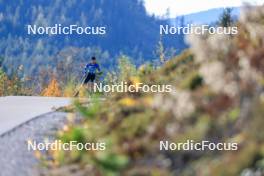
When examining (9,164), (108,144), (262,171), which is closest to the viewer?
(262,171)

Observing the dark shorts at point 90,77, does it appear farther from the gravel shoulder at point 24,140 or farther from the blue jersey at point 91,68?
the gravel shoulder at point 24,140

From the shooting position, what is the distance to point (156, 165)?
20.7 ft

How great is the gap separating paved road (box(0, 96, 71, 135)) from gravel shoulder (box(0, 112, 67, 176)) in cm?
27

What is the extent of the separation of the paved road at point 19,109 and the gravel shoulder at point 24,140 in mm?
269

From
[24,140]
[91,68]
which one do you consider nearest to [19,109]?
[91,68]

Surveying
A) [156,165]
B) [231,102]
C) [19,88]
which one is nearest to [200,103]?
[231,102]

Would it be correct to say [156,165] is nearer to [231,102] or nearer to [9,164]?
[231,102]

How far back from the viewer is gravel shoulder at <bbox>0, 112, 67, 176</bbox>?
8.88 meters

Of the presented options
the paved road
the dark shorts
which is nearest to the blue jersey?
the dark shorts

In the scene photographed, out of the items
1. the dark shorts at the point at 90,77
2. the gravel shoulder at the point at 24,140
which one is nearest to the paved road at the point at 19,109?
the gravel shoulder at the point at 24,140

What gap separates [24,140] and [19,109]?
6187mm

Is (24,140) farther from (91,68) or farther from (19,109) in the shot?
(91,68)

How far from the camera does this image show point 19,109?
16766 mm

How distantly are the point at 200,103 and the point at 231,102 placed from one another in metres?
0.27
